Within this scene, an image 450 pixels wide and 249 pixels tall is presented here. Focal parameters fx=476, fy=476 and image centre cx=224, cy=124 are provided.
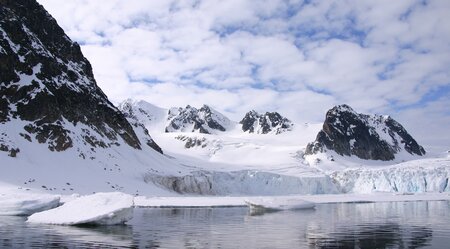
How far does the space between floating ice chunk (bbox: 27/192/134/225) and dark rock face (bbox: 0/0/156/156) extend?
4275cm

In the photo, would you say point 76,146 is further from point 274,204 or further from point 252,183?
point 274,204

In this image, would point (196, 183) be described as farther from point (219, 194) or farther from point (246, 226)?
point (246, 226)

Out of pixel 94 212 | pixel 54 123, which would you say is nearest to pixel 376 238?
pixel 94 212

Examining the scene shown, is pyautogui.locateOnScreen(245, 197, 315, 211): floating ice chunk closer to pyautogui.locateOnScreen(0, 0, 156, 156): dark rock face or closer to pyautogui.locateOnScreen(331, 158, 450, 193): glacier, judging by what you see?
pyautogui.locateOnScreen(0, 0, 156, 156): dark rock face

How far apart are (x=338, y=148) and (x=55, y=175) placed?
121 metres

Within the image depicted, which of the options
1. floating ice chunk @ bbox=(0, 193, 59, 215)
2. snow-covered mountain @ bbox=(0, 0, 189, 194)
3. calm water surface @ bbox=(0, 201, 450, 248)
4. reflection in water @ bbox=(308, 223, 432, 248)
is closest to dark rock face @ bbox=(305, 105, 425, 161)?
snow-covered mountain @ bbox=(0, 0, 189, 194)

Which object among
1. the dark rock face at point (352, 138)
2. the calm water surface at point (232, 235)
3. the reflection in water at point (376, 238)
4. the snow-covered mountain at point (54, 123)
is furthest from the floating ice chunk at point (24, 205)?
the dark rock face at point (352, 138)

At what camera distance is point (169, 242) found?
23484 mm

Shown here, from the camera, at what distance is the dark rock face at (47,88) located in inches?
3095

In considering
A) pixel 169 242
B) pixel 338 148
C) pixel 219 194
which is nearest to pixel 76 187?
pixel 219 194

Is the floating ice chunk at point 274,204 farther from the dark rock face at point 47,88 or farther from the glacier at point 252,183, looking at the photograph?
the glacier at point 252,183

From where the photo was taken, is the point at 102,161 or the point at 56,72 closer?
the point at 102,161

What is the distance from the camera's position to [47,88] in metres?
85.5

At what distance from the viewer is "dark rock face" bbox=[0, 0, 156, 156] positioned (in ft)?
258
